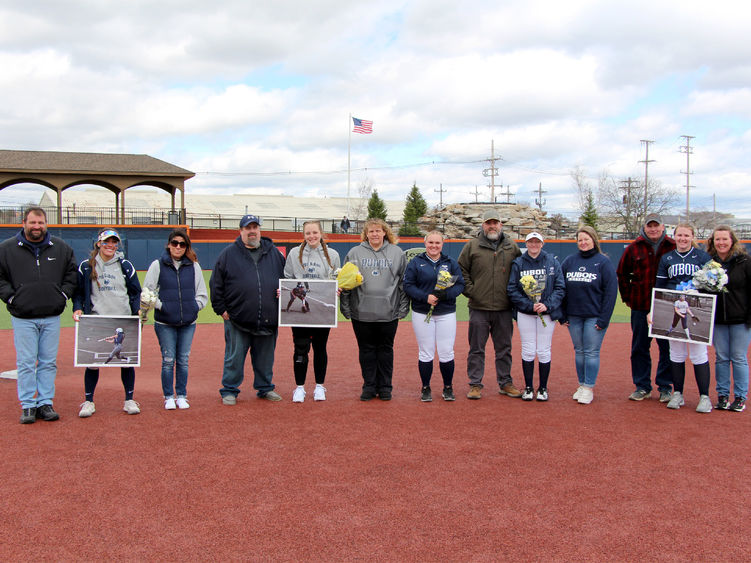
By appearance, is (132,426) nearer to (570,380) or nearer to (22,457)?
(22,457)

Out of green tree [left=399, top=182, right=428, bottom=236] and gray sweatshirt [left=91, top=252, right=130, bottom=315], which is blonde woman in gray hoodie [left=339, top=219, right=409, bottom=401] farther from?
green tree [left=399, top=182, right=428, bottom=236]

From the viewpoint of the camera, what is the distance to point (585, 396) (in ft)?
21.6

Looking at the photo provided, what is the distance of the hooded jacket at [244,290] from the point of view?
6.36 metres

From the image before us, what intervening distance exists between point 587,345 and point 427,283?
6.19 ft

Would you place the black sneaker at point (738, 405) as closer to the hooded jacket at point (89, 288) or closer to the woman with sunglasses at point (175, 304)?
the woman with sunglasses at point (175, 304)

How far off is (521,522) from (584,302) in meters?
3.39

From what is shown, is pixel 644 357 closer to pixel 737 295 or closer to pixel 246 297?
pixel 737 295

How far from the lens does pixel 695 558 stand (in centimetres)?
329

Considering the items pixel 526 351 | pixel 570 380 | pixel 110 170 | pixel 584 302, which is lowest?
pixel 570 380

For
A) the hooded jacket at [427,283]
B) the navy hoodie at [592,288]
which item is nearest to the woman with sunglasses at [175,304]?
the hooded jacket at [427,283]

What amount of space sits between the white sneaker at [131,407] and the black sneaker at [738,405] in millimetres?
6040

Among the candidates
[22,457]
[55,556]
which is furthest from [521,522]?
[22,457]

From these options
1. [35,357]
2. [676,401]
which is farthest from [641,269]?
[35,357]

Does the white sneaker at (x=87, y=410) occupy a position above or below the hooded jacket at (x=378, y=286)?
below
